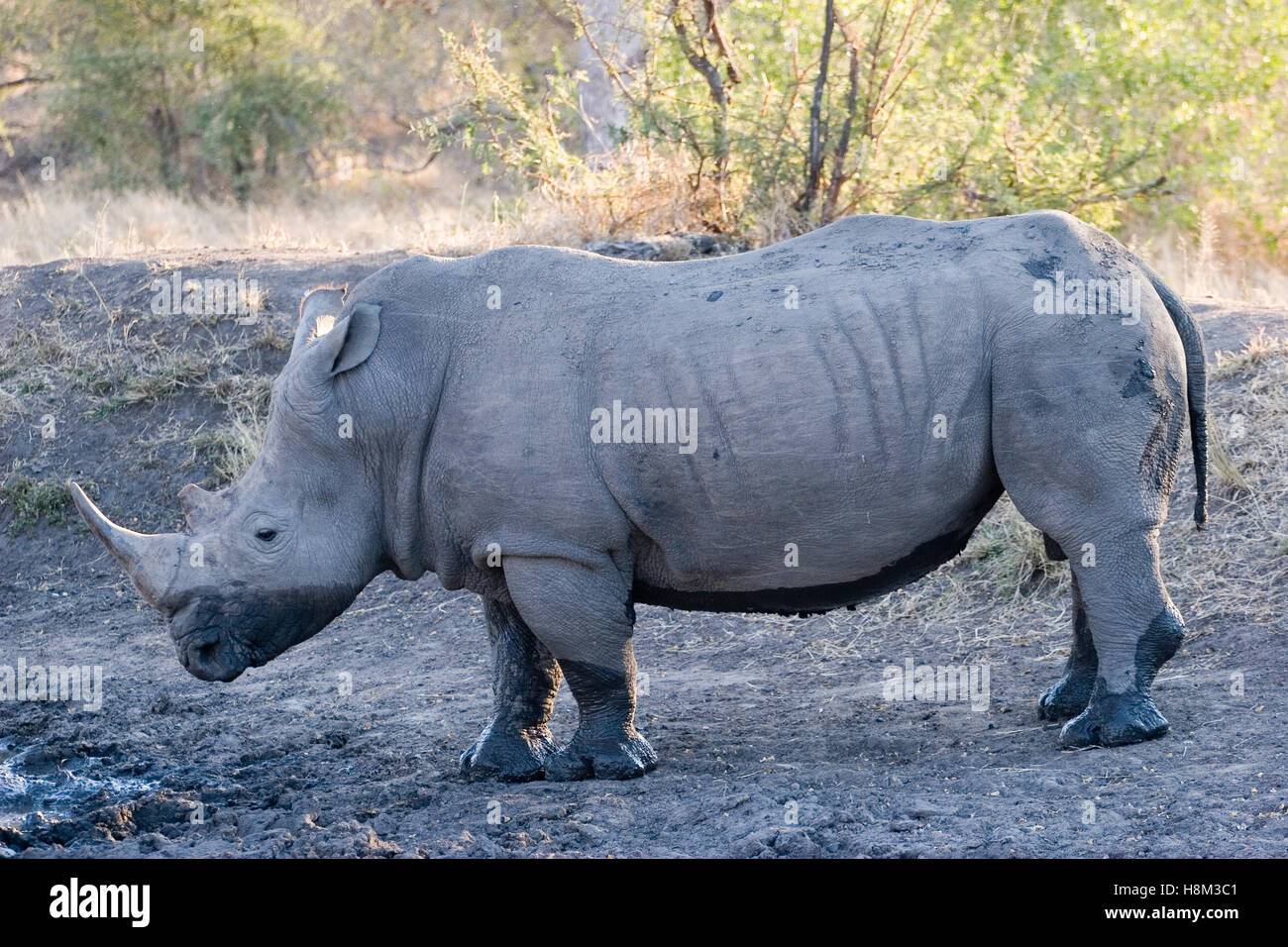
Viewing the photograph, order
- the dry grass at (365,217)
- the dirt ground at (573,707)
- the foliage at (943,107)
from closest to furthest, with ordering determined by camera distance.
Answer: the dirt ground at (573,707) < the foliage at (943,107) < the dry grass at (365,217)

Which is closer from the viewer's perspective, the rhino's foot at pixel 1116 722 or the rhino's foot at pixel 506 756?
the rhino's foot at pixel 1116 722

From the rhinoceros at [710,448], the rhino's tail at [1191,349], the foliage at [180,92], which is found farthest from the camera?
the foliage at [180,92]

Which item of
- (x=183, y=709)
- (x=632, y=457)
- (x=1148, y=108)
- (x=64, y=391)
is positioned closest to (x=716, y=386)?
(x=632, y=457)

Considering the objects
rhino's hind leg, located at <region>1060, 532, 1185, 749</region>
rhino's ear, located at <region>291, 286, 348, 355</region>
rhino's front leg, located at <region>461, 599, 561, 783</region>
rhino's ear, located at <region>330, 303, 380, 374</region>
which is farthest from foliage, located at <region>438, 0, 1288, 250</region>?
rhino's hind leg, located at <region>1060, 532, 1185, 749</region>

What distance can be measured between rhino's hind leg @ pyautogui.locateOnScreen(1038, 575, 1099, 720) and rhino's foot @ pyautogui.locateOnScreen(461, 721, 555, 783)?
197 cm

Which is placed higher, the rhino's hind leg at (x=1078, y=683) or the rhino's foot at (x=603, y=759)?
the rhino's hind leg at (x=1078, y=683)

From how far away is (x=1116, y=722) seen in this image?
5.46 m

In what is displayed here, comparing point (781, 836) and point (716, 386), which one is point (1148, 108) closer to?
point (716, 386)

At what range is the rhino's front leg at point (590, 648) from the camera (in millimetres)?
5410

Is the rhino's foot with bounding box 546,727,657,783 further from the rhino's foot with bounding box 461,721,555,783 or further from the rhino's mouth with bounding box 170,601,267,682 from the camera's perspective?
the rhino's mouth with bounding box 170,601,267,682

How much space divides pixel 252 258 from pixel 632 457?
6.95m
